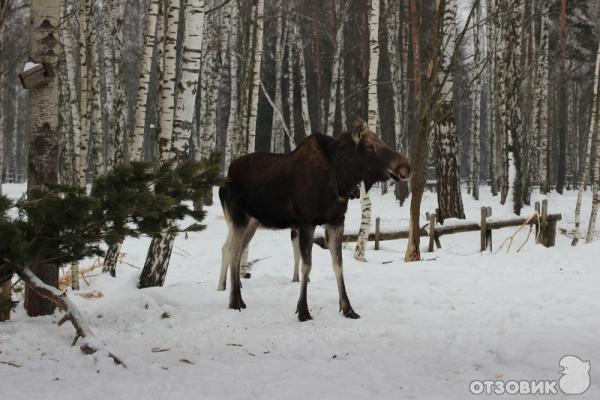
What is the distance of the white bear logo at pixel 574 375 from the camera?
3.91 m

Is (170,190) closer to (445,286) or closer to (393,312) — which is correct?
(393,312)

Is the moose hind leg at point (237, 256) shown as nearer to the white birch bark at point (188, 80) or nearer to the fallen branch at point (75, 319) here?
the white birch bark at point (188, 80)

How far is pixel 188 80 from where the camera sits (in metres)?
7.31

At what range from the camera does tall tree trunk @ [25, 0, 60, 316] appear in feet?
18.4

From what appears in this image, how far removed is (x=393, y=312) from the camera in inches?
232

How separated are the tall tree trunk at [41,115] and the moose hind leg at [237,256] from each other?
1787 mm

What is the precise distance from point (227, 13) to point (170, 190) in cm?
1447

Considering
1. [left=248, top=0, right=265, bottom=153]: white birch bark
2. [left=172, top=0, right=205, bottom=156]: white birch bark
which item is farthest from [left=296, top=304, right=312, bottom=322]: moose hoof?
[left=248, top=0, right=265, bottom=153]: white birch bark

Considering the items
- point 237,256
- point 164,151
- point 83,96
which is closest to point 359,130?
point 237,256

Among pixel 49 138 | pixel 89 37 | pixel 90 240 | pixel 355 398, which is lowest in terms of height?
pixel 355 398

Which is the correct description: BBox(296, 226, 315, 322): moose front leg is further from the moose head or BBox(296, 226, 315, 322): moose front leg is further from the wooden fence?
the wooden fence

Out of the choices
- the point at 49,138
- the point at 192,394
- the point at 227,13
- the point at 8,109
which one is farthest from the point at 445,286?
the point at 8,109

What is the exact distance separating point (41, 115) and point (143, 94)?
472 centimetres

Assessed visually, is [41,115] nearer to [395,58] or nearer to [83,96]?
[83,96]
